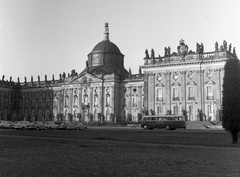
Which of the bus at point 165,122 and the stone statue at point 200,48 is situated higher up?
the stone statue at point 200,48

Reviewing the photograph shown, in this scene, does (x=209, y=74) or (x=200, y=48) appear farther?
(x=200, y=48)

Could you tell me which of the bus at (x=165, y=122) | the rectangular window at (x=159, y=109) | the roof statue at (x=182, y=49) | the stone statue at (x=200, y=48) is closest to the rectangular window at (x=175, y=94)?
the rectangular window at (x=159, y=109)

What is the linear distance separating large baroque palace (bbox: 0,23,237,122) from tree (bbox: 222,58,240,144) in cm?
3739

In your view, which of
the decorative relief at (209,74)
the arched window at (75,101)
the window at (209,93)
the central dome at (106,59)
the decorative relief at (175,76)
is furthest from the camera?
the central dome at (106,59)

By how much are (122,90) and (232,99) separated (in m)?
63.1

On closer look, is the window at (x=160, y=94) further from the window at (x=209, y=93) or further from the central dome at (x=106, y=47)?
the central dome at (x=106, y=47)

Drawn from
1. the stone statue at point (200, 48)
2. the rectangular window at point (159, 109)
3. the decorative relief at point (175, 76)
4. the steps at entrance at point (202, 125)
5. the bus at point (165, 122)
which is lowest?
the steps at entrance at point (202, 125)

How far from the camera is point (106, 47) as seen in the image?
95.1 metres

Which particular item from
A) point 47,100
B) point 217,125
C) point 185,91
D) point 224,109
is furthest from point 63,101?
point 224,109

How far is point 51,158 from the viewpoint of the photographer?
14.9m

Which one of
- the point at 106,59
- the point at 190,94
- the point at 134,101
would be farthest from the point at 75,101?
the point at 190,94

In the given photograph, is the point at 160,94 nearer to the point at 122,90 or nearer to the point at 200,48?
the point at 200,48

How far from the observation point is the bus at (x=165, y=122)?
54750 millimetres

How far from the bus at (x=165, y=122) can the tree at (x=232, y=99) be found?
27.6 metres
